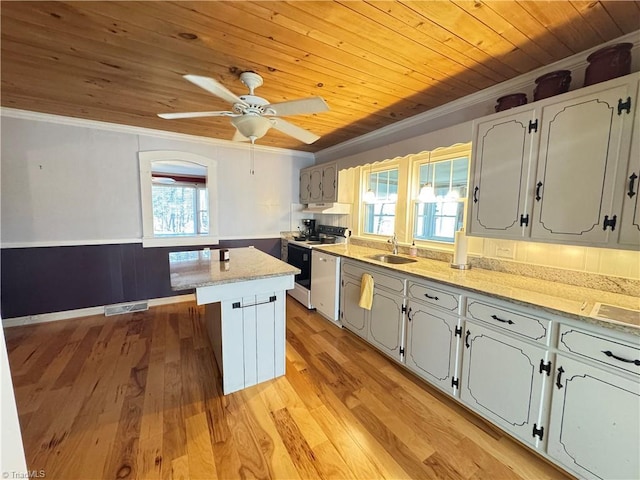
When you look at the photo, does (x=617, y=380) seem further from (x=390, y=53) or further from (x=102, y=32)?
(x=102, y=32)

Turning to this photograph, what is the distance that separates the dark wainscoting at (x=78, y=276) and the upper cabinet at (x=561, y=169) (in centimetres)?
383

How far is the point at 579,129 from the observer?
1508mm

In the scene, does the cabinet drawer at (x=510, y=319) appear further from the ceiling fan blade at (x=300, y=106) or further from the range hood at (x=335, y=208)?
the range hood at (x=335, y=208)

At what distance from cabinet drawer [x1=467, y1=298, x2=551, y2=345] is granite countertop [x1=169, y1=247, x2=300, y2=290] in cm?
128

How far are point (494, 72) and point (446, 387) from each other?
235 centimetres

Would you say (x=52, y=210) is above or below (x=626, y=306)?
above

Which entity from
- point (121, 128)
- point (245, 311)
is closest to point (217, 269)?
point (245, 311)

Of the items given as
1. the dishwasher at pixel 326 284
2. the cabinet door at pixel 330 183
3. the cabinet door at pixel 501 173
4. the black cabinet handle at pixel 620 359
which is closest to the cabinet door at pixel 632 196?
the cabinet door at pixel 501 173

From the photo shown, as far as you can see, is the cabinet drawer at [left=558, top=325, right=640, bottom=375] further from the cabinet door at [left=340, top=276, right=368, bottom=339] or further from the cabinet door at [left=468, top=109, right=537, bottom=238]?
the cabinet door at [left=340, top=276, right=368, bottom=339]

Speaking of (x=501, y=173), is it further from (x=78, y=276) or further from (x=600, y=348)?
(x=78, y=276)

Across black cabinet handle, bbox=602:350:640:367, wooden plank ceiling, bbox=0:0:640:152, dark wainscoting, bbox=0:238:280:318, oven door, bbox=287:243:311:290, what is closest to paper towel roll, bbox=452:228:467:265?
black cabinet handle, bbox=602:350:640:367

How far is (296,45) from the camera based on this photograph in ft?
5.55

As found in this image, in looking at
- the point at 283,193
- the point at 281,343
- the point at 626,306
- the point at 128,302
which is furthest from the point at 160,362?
the point at 626,306

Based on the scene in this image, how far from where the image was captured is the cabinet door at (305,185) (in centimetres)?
440
